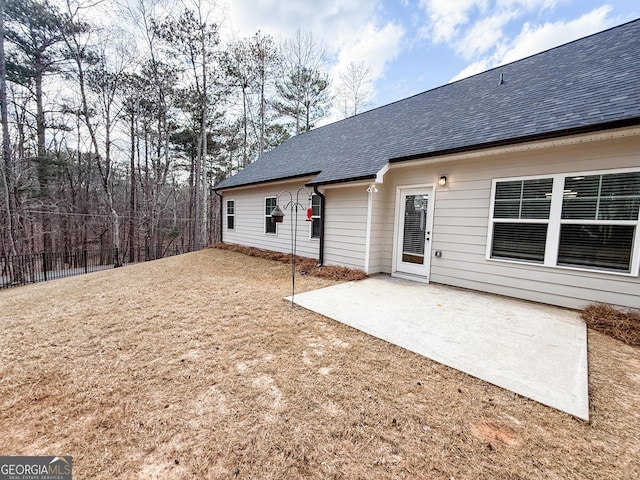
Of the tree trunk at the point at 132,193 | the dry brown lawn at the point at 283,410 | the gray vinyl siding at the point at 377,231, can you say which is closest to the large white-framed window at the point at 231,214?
the gray vinyl siding at the point at 377,231

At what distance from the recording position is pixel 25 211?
11.1 m

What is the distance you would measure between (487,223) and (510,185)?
722 millimetres

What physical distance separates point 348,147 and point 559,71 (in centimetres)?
470

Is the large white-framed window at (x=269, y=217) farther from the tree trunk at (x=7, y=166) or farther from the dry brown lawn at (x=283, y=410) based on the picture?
the tree trunk at (x=7, y=166)

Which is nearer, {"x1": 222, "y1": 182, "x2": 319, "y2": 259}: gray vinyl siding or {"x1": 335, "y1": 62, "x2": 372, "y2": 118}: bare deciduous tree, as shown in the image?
{"x1": 222, "y1": 182, "x2": 319, "y2": 259}: gray vinyl siding

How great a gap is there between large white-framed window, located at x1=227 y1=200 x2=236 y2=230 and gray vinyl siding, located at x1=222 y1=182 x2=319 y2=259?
172mm

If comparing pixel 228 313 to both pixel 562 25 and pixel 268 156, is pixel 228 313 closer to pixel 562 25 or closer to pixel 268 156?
pixel 268 156

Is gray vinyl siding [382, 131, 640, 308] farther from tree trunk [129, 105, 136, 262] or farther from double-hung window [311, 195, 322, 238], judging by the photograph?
tree trunk [129, 105, 136, 262]

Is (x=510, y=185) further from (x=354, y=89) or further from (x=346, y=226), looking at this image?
(x=354, y=89)

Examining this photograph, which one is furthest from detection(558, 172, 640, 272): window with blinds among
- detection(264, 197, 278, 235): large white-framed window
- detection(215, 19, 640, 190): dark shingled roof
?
detection(264, 197, 278, 235): large white-framed window

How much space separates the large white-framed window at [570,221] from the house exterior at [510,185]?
2 cm

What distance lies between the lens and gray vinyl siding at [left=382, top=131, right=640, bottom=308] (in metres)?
3.70

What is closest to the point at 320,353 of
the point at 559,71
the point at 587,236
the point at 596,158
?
the point at 587,236

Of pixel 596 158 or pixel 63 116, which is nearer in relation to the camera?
pixel 596 158
